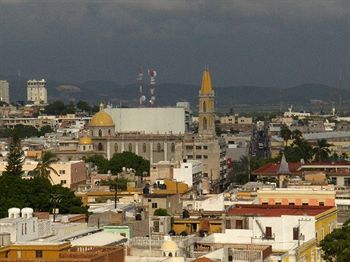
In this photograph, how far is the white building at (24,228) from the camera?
4631 cm

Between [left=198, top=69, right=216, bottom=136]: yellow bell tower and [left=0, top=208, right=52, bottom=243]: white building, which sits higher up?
[left=198, top=69, right=216, bottom=136]: yellow bell tower

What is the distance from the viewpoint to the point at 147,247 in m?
46.3

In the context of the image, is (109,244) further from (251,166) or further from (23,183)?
(251,166)

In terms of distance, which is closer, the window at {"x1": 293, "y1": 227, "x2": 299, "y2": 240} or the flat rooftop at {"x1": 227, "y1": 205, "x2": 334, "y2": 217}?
the window at {"x1": 293, "y1": 227, "x2": 299, "y2": 240}

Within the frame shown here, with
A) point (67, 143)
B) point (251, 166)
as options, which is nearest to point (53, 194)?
point (251, 166)

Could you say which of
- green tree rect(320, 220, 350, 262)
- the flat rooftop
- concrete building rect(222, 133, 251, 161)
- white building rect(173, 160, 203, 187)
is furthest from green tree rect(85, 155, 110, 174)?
green tree rect(320, 220, 350, 262)

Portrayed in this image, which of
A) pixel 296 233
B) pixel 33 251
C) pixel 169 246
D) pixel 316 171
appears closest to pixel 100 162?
pixel 316 171

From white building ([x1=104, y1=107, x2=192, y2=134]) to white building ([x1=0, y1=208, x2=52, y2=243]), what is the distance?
115 m

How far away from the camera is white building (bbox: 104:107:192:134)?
165000 millimetres

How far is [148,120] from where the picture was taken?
168 metres

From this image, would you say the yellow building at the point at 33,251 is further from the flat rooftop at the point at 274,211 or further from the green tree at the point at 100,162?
the green tree at the point at 100,162

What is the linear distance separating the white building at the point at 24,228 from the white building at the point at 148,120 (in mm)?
114694

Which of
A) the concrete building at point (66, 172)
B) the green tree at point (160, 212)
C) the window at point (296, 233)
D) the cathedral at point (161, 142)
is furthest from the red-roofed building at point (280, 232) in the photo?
the cathedral at point (161, 142)

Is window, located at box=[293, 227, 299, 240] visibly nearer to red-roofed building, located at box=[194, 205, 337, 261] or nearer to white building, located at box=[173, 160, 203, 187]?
red-roofed building, located at box=[194, 205, 337, 261]
